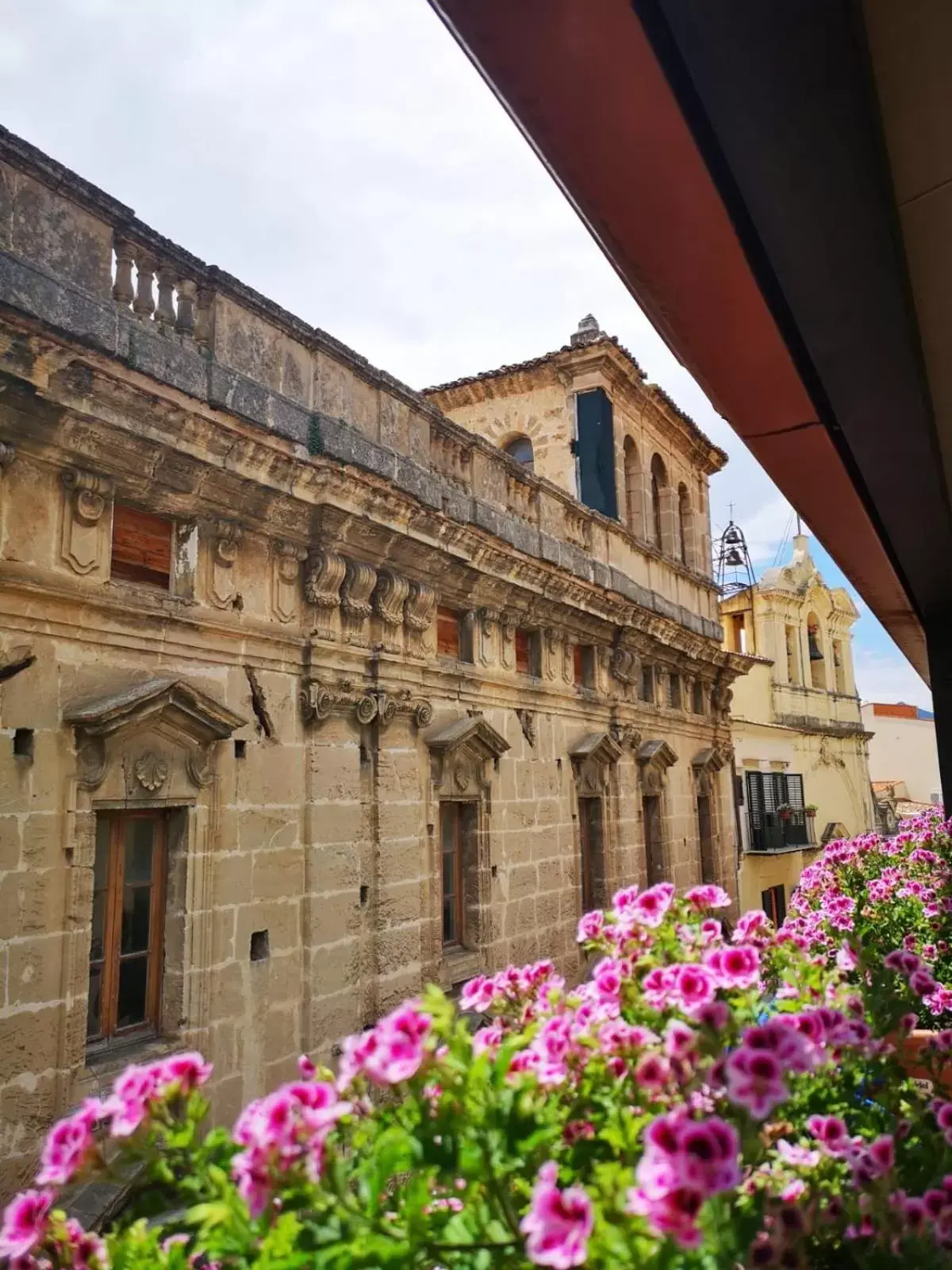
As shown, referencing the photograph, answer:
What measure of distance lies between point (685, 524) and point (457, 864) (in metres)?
8.42

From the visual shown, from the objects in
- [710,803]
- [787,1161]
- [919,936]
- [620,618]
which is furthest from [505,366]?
[787,1161]

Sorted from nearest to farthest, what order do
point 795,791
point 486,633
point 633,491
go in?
point 486,633 → point 633,491 → point 795,791

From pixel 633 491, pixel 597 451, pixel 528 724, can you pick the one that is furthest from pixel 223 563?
pixel 633 491

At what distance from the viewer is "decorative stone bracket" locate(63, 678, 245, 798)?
4.91m

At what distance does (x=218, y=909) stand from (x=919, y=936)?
3.89 m

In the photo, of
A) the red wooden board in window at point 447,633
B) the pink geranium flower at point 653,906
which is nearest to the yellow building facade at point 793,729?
the red wooden board in window at point 447,633

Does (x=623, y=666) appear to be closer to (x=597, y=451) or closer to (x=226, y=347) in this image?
(x=597, y=451)

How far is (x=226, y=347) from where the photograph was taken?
616 cm

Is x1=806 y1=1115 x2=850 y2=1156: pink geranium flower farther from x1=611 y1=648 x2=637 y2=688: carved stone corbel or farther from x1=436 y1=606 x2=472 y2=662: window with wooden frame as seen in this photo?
x1=611 y1=648 x2=637 y2=688: carved stone corbel

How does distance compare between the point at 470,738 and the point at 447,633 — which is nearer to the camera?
the point at 470,738

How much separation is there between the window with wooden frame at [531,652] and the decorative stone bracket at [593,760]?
109cm

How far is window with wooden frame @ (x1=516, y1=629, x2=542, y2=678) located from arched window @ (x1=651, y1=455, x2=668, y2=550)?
4560 mm

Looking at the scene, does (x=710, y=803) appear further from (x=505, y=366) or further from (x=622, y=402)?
(x=505, y=366)

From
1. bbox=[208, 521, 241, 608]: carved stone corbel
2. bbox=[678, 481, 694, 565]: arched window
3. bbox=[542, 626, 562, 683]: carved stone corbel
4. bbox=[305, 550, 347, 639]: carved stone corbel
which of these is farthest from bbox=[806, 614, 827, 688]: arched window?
bbox=[208, 521, 241, 608]: carved stone corbel
